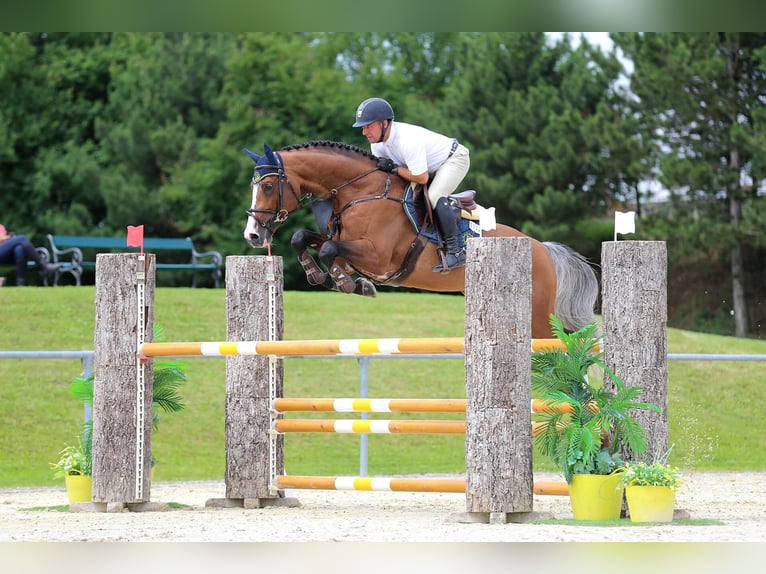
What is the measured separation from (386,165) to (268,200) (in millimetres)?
690

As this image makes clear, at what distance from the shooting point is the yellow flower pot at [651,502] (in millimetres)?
4914

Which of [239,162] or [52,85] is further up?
[52,85]

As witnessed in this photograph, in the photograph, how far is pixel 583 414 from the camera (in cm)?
508

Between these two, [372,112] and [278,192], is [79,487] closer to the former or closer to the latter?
[278,192]

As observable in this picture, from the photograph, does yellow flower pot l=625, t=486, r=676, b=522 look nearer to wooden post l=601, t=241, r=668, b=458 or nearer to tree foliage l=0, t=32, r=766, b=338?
wooden post l=601, t=241, r=668, b=458

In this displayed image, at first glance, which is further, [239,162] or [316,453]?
[239,162]

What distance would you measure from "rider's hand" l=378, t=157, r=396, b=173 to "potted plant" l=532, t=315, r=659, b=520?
53.1 inches

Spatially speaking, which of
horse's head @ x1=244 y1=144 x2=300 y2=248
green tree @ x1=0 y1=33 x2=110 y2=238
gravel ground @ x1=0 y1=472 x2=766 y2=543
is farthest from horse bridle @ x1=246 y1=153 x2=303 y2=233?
green tree @ x1=0 y1=33 x2=110 y2=238

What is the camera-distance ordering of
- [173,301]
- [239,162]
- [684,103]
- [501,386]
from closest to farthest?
[501,386], [173,301], [684,103], [239,162]

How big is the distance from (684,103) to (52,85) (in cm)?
1428

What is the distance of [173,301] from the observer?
44.7ft
